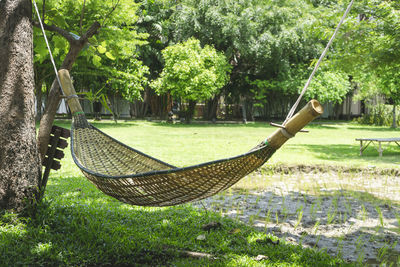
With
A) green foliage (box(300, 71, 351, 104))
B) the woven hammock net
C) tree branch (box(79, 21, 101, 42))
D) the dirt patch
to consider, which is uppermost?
green foliage (box(300, 71, 351, 104))

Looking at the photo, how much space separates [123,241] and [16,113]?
1.14 m

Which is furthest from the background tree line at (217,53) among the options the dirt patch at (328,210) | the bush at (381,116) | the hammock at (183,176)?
the hammock at (183,176)

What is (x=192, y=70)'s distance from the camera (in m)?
15.0

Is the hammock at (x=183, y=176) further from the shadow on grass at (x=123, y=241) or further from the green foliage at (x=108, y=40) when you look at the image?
the green foliage at (x=108, y=40)

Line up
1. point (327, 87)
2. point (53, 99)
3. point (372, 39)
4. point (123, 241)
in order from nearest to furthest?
1. point (123, 241)
2. point (53, 99)
3. point (372, 39)
4. point (327, 87)

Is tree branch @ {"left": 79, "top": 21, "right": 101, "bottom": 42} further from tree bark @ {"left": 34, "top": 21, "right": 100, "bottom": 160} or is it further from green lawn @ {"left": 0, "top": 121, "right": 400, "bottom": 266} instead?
green lawn @ {"left": 0, "top": 121, "right": 400, "bottom": 266}

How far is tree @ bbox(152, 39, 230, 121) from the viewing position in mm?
14938

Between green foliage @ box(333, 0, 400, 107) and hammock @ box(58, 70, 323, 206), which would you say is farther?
green foliage @ box(333, 0, 400, 107)

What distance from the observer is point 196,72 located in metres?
15.0

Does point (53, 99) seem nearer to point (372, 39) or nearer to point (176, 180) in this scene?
point (176, 180)

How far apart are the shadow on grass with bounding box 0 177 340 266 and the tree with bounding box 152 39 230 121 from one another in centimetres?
1200

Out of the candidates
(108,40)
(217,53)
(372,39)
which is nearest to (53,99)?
(372,39)

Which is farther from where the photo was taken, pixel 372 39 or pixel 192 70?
pixel 192 70

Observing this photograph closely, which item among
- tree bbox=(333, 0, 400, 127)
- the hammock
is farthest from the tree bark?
tree bbox=(333, 0, 400, 127)
